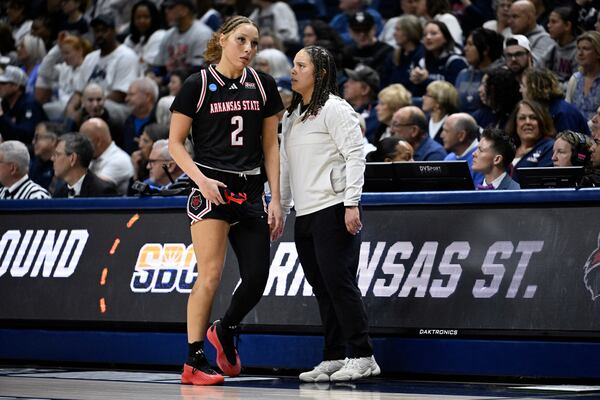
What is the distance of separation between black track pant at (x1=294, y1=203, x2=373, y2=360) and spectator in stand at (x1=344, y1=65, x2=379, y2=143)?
17.2 ft

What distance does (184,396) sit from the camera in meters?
6.40

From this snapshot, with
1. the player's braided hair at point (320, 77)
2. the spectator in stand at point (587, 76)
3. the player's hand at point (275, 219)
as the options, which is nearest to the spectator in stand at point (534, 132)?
the spectator in stand at point (587, 76)

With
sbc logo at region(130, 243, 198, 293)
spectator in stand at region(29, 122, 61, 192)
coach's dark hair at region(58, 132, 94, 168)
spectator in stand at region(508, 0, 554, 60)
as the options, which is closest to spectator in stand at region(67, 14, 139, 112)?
spectator in stand at region(29, 122, 61, 192)

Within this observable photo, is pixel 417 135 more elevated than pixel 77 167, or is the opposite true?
pixel 77 167

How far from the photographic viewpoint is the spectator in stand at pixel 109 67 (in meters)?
15.3

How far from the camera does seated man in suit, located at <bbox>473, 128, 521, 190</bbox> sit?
343 inches

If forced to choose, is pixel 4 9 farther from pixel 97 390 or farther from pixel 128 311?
pixel 97 390

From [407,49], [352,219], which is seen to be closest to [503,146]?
[352,219]

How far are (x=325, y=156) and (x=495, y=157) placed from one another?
1.89 meters

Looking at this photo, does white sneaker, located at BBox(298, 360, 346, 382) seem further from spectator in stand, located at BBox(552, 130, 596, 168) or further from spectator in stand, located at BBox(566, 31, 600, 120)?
spectator in stand, located at BBox(566, 31, 600, 120)

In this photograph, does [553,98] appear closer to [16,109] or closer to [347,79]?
[347,79]

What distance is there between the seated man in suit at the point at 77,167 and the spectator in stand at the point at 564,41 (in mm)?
4748

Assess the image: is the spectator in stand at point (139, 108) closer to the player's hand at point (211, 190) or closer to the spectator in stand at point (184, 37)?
the spectator in stand at point (184, 37)

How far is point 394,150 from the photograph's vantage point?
9703mm
